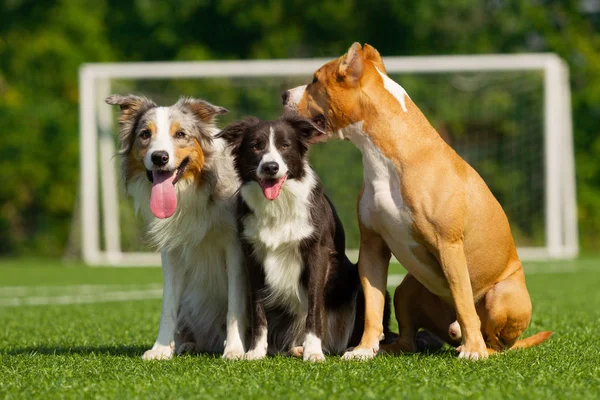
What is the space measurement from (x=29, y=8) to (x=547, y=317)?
71.3ft

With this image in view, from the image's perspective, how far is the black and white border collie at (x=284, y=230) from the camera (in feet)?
16.6

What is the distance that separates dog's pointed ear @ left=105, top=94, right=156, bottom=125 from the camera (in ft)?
18.1

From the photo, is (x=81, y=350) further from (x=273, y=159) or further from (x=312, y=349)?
(x=273, y=159)

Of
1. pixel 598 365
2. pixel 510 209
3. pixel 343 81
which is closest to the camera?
pixel 598 365

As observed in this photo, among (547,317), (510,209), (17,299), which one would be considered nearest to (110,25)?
(510,209)

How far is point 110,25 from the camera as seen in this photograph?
25.6 m

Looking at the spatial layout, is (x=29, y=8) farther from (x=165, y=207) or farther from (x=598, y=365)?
(x=598, y=365)

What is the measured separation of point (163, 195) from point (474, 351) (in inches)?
76.6

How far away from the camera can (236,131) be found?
17.2ft

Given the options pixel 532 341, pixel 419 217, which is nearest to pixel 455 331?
pixel 532 341

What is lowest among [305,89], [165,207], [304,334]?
[304,334]

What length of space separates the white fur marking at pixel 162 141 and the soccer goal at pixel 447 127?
10.8 m

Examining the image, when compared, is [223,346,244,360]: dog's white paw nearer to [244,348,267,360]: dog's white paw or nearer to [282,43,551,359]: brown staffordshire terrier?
[244,348,267,360]: dog's white paw

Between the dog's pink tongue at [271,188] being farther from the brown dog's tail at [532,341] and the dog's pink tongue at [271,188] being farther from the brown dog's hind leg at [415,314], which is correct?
the brown dog's tail at [532,341]
